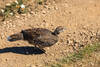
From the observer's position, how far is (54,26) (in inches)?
294

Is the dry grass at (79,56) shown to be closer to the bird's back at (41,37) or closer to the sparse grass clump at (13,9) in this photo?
the bird's back at (41,37)

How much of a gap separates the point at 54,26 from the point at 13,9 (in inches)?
64.0

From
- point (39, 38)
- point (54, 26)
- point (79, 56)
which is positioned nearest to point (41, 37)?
point (39, 38)

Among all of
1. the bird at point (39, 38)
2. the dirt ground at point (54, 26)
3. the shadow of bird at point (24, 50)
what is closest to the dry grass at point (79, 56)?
the dirt ground at point (54, 26)

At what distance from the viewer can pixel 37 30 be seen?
257 inches

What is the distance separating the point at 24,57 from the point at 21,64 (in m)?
0.27

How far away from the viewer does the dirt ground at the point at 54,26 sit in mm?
6531

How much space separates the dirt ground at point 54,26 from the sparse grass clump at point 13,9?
0.19 meters

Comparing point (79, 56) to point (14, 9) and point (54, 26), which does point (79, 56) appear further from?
point (14, 9)

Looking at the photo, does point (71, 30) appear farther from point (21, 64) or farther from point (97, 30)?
point (21, 64)

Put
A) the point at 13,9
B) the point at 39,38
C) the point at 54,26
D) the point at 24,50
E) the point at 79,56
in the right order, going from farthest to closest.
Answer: the point at 13,9
the point at 54,26
the point at 24,50
the point at 39,38
the point at 79,56

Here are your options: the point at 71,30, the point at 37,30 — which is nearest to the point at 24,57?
the point at 37,30

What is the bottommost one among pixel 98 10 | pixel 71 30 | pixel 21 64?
pixel 21 64

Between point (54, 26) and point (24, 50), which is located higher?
point (54, 26)
